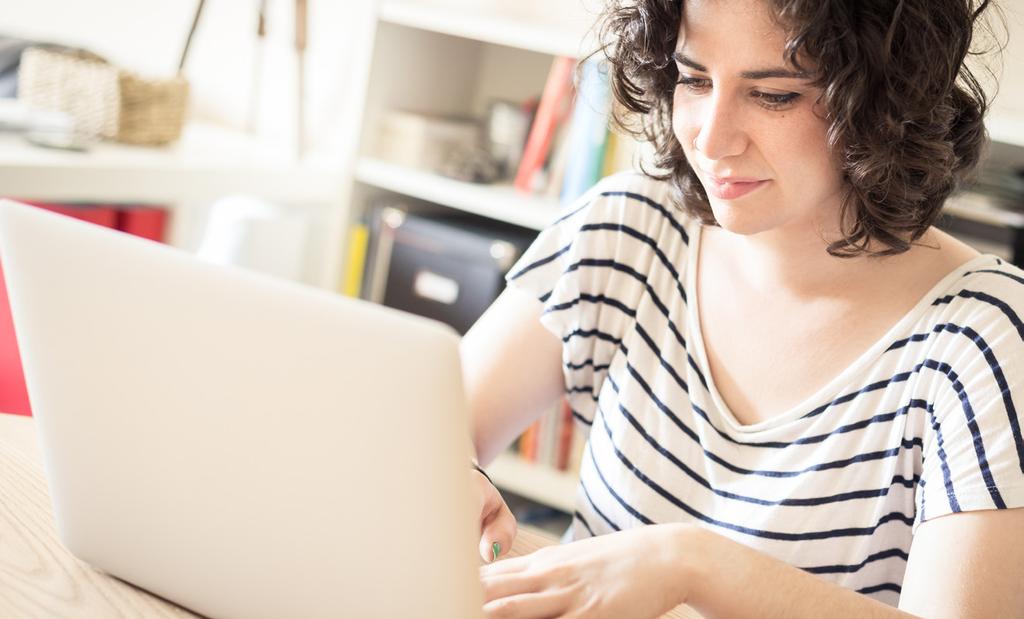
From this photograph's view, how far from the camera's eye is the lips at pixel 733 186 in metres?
1.06

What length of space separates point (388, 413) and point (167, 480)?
0.19 metres

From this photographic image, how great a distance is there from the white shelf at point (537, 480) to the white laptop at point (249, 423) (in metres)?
1.54

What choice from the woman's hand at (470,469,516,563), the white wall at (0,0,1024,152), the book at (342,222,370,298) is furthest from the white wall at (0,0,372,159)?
the woman's hand at (470,469,516,563)

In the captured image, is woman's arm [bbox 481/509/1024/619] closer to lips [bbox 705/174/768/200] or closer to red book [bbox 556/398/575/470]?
lips [bbox 705/174/768/200]

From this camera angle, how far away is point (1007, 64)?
5.80ft

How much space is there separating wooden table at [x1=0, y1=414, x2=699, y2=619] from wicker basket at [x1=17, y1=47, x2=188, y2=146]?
1.35m

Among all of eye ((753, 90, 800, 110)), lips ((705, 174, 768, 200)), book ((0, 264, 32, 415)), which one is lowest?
book ((0, 264, 32, 415))

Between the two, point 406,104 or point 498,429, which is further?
point 406,104

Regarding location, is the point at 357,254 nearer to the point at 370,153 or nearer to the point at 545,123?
the point at 370,153

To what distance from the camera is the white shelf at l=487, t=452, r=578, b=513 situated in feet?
7.47

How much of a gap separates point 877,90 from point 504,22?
48.8 inches

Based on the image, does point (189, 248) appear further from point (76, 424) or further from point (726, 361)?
point (76, 424)

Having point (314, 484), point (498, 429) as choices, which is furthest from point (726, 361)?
point (314, 484)

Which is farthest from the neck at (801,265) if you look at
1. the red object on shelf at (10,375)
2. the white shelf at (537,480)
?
the white shelf at (537,480)
